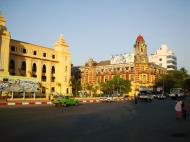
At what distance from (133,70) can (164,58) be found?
1943 inches

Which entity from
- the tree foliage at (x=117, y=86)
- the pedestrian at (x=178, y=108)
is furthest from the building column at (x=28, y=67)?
the pedestrian at (x=178, y=108)

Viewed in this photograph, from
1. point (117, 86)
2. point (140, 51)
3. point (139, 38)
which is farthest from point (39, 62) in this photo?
point (139, 38)

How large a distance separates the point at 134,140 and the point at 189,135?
3054 mm

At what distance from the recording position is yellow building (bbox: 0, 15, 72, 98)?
5609 cm

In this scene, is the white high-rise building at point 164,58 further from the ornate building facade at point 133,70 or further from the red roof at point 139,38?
the red roof at point 139,38

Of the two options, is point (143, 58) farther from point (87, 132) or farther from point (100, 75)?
point (87, 132)

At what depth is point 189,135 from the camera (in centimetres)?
1210

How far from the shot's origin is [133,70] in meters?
96.1

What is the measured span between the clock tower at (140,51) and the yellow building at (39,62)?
29.8m

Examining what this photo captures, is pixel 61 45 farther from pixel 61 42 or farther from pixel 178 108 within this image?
pixel 178 108

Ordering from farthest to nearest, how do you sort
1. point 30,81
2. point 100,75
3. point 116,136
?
point 100,75
point 30,81
point 116,136

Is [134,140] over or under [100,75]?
under

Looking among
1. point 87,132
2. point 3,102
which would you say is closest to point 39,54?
point 3,102

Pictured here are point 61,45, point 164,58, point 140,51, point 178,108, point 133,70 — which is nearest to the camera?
point 178,108
